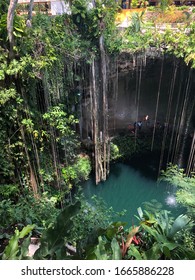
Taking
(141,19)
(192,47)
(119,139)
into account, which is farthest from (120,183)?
(141,19)

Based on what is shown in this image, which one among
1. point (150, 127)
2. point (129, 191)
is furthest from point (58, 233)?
point (150, 127)

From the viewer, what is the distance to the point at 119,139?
786 cm

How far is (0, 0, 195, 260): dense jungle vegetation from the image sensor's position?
9.78ft

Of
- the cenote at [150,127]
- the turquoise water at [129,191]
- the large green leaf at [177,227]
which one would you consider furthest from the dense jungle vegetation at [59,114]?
the cenote at [150,127]

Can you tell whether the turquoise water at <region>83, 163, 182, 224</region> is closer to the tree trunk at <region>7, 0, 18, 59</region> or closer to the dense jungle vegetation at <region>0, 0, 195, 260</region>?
the dense jungle vegetation at <region>0, 0, 195, 260</region>

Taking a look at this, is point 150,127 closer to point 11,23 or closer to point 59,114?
point 59,114

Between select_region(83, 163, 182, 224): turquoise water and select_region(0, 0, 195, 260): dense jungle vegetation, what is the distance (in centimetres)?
55

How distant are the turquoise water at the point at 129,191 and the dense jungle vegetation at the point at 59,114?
0.55m

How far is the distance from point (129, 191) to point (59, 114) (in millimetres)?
2925

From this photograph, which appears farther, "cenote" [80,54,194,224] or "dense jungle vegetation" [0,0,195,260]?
"cenote" [80,54,194,224]

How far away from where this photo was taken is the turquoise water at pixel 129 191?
20.2ft

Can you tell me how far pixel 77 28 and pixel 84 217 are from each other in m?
4.32

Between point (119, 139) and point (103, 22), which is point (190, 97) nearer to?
point (119, 139)

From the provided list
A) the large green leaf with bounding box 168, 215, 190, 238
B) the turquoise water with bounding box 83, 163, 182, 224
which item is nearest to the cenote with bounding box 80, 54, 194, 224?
the turquoise water with bounding box 83, 163, 182, 224
